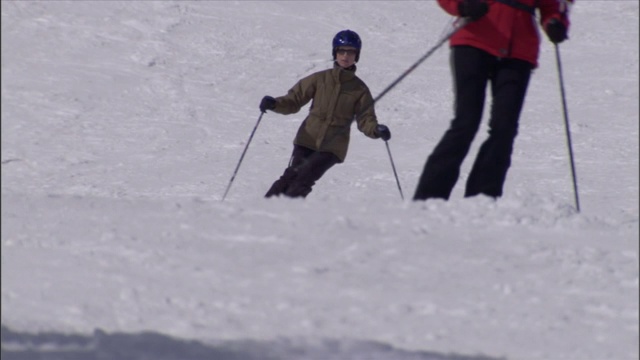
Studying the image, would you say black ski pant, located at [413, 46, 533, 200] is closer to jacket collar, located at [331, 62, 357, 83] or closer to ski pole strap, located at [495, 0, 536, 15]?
ski pole strap, located at [495, 0, 536, 15]

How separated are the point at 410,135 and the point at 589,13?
5588mm

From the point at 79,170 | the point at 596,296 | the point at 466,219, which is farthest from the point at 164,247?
the point at 79,170

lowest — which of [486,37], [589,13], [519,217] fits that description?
[589,13]

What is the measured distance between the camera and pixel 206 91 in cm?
1214

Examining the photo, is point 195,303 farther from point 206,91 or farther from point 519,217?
point 206,91

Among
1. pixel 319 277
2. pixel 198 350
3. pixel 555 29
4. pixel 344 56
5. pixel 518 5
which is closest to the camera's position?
pixel 198 350

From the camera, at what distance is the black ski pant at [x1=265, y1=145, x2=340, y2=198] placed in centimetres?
702

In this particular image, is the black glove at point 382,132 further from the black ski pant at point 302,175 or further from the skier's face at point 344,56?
the skier's face at point 344,56

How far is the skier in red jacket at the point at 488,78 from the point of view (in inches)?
206

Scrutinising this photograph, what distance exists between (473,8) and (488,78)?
13.7 inches

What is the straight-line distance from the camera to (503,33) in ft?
17.2

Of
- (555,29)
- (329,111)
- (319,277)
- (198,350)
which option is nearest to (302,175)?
(329,111)

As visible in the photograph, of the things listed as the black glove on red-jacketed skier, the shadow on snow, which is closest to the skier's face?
the black glove on red-jacketed skier

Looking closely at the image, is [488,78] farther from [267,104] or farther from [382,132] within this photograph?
[267,104]
